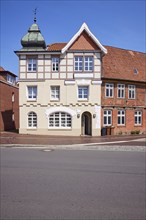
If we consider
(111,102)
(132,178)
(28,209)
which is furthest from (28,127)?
(28,209)

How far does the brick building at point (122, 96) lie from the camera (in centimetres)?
2880

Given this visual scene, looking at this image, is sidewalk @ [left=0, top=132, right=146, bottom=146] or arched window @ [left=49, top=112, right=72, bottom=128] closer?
sidewalk @ [left=0, top=132, right=146, bottom=146]

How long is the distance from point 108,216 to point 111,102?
80.9 ft

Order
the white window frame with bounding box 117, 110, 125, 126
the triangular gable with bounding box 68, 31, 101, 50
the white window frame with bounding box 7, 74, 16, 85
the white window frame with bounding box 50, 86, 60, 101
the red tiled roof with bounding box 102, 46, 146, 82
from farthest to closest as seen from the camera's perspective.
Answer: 1. the white window frame with bounding box 7, 74, 16, 85
2. the red tiled roof with bounding box 102, 46, 146, 82
3. the white window frame with bounding box 117, 110, 125, 126
4. the white window frame with bounding box 50, 86, 60, 101
5. the triangular gable with bounding box 68, 31, 101, 50

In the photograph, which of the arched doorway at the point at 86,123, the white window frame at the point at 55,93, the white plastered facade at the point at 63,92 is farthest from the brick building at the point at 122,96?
the white window frame at the point at 55,93

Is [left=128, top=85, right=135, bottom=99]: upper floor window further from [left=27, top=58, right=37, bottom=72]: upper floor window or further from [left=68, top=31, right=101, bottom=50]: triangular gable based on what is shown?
[left=27, top=58, right=37, bottom=72]: upper floor window

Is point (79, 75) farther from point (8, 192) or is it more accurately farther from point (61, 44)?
point (8, 192)

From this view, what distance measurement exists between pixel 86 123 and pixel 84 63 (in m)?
7.11

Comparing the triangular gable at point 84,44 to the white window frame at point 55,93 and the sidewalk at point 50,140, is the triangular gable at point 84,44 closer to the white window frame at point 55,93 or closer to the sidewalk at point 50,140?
the white window frame at point 55,93

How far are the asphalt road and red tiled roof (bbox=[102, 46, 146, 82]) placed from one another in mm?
21283

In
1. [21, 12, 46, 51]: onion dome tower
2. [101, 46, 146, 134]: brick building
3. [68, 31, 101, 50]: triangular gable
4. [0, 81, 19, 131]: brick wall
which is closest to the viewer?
[68, 31, 101, 50]: triangular gable

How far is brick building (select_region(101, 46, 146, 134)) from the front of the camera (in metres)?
28.8

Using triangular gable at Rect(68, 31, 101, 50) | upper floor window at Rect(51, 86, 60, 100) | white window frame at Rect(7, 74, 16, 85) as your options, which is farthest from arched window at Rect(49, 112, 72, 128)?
white window frame at Rect(7, 74, 16, 85)

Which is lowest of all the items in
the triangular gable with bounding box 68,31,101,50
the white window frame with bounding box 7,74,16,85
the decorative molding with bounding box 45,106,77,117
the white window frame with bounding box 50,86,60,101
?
the decorative molding with bounding box 45,106,77,117
